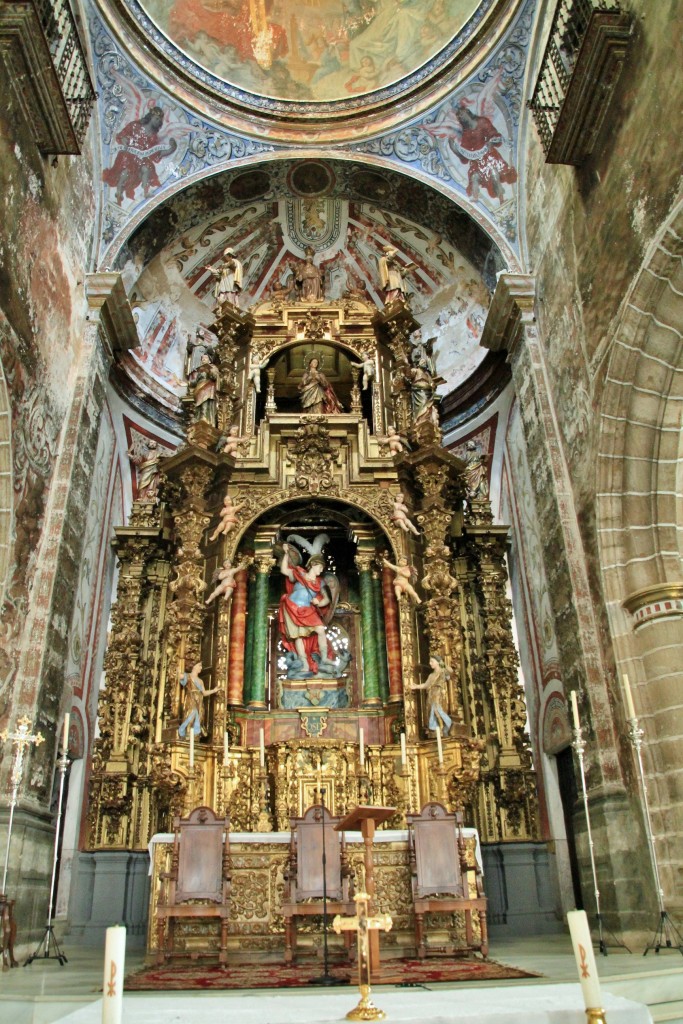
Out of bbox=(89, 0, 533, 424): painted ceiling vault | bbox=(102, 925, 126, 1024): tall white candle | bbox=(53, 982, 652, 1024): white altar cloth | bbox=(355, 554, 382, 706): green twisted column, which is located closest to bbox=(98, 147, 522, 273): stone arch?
bbox=(89, 0, 533, 424): painted ceiling vault

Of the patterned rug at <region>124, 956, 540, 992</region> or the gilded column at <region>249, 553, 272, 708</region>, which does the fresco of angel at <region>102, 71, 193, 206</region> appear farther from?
the patterned rug at <region>124, 956, 540, 992</region>

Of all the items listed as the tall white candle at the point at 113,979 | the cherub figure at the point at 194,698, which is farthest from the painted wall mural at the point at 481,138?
the tall white candle at the point at 113,979

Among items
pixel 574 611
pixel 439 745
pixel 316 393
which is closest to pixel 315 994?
pixel 439 745

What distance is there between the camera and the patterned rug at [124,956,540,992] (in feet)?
18.1

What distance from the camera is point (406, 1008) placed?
11.7 feet

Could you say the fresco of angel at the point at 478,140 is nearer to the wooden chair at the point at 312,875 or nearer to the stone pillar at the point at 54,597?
Result: the stone pillar at the point at 54,597

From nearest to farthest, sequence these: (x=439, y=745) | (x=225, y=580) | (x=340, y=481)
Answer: (x=439, y=745) < (x=225, y=580) < (x=340, y=481)

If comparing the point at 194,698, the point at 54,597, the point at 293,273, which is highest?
the point at 293,273

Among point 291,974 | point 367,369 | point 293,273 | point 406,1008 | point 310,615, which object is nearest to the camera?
point 406,1008

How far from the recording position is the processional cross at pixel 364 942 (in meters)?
3.34

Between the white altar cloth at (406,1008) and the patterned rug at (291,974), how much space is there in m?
0.99

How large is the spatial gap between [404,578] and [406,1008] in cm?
786

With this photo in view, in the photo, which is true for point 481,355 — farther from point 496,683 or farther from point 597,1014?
point 597,1014

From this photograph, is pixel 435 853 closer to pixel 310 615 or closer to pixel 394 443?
pixel 310 615
